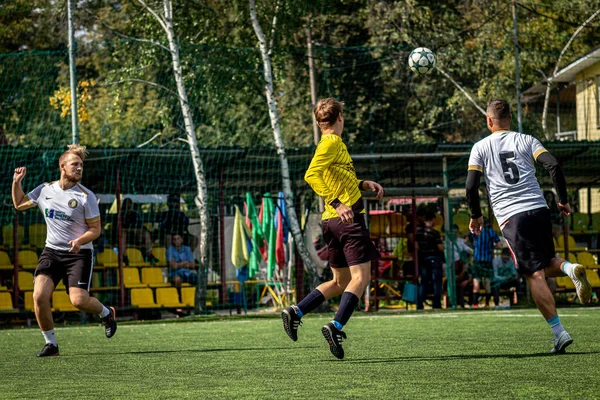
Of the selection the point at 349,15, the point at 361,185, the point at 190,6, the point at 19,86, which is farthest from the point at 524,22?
the point at 361,185

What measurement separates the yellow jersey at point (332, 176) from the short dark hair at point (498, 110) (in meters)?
1.17

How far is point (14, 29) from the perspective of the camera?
94.2 ft

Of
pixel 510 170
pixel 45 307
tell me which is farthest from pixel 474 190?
pixel 45 307

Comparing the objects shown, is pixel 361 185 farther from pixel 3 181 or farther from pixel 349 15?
pixel 349 15

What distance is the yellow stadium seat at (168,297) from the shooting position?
699 inches

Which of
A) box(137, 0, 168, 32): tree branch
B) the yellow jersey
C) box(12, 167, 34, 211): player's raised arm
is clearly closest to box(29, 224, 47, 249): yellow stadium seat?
box(137, 0, 168, 32): tree branch

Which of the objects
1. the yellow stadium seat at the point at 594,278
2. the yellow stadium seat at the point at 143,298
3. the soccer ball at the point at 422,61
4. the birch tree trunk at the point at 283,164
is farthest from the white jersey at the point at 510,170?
the yellow stadium seat at the point at 594,278

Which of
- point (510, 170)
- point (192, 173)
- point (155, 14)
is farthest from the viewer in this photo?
point (192, 173)

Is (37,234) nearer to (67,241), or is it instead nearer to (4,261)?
(4,261)

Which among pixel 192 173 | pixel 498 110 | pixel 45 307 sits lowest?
pixel 45 307

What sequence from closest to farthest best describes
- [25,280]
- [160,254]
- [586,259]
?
[25,280], [160,254], [586,259]

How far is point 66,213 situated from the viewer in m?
9.11

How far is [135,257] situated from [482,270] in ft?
20.9

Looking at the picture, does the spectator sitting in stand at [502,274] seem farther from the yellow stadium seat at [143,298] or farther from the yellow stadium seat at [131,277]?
the yellow stadium seat at [131,277]
